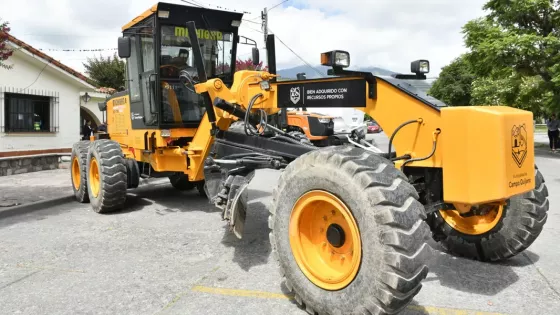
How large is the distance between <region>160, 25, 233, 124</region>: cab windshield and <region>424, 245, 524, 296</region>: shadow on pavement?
4.07 meters

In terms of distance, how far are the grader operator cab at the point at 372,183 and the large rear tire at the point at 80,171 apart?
2.92 meters

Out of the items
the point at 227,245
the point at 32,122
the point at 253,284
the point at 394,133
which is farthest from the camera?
the point at 32,122

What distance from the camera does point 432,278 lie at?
4.14 metres

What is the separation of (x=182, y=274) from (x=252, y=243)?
1216 millimetres

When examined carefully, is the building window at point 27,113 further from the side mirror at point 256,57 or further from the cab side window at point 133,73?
the side mirror at point 256,57

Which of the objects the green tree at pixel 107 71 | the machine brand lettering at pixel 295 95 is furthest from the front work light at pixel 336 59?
the green tree at pixel 107 71

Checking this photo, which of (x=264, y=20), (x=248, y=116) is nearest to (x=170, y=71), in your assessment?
(x=248, y=116)

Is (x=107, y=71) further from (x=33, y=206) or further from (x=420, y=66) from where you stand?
(x=420, y=66)

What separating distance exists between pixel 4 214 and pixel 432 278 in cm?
647

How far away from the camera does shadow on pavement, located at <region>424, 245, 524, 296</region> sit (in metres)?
3.94

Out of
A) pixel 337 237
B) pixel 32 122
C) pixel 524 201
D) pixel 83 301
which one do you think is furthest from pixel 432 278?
pixel 32 122

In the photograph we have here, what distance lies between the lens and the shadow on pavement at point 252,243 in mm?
4748

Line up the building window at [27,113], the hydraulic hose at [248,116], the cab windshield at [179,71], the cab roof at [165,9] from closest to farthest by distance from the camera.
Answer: the hydraulic hose at [248,116]
the cab roof at [165,9]
the cab windshield at [179,71]
the building window at [27,113]

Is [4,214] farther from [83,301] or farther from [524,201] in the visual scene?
[524,201]
